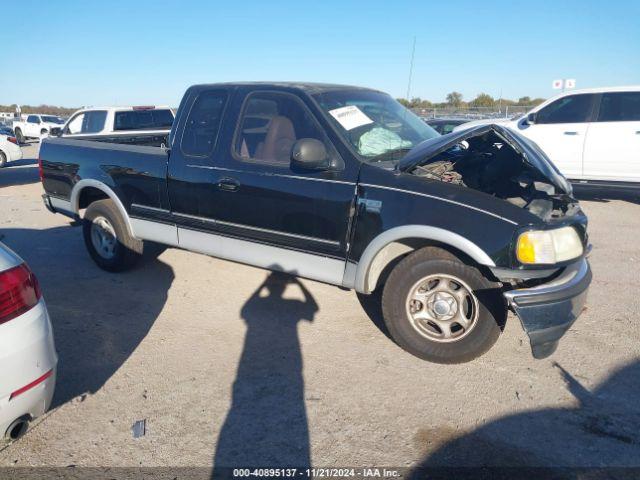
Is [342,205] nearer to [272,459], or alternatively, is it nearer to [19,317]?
[272,459]

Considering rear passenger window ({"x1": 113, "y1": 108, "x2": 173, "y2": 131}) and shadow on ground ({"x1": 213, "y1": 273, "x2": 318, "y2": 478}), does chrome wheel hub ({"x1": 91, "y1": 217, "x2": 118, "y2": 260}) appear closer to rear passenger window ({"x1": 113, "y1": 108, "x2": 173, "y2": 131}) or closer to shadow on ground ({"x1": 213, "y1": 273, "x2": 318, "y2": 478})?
shadow on ground ({"x1": 213, "y1": 273, "x2": 318, "y2": 478})

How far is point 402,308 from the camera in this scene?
10.9 feet

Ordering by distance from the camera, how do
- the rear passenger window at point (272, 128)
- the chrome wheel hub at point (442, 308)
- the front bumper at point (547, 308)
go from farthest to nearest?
the rear passenger window at point (272, 128)
the chrome wheel hub at point (442, 308)
the front bumper at point (547, 308)

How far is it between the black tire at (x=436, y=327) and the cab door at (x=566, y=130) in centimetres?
639

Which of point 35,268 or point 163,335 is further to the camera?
point 35,268

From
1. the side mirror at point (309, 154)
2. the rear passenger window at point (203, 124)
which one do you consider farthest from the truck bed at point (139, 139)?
the side mirror at point (309, 154)

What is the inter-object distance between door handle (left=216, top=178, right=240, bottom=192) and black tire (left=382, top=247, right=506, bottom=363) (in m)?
1.50

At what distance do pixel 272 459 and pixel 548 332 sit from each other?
5.96 feet

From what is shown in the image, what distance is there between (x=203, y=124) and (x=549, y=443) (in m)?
3.57

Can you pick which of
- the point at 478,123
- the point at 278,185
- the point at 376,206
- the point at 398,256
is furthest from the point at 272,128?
the point at 478,123

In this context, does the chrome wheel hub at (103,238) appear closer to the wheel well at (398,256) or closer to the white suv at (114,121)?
the wheel well at (398,256)

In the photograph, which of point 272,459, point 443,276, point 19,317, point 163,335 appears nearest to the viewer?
point 19,317

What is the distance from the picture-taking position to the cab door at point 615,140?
7.83m

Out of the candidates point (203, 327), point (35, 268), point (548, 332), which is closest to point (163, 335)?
point (203, 327)
